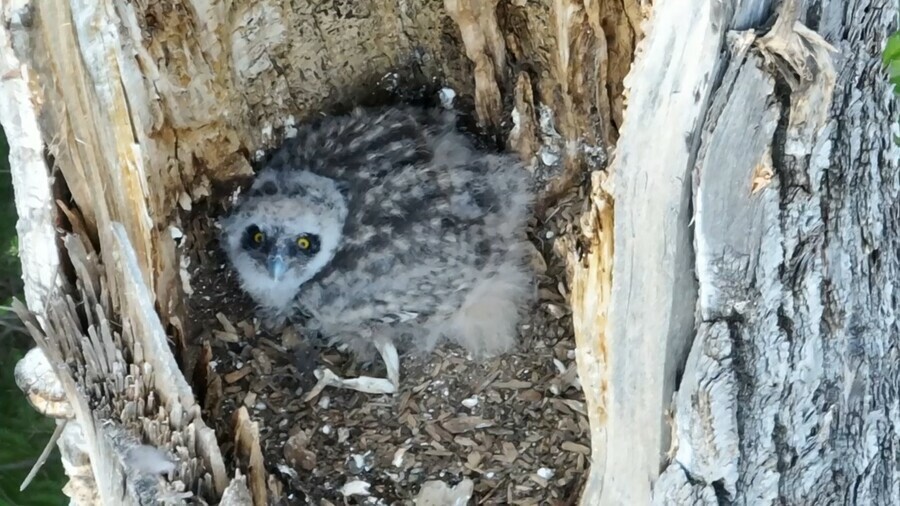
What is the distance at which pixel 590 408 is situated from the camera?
5.20ft

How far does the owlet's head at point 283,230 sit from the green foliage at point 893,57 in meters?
1.24

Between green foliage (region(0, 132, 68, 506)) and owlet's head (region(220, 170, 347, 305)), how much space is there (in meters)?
0.57

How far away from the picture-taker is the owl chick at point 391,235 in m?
2.13

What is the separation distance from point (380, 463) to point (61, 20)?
1.09 m

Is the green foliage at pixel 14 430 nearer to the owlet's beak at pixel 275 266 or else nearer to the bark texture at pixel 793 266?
the owlet's beak at pixel 275 266

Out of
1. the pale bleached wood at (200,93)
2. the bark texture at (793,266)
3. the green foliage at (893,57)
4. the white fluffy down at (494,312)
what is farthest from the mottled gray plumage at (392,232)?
the green foliage at (893,57)

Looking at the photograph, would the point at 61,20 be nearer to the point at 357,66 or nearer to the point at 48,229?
the point at 48,229

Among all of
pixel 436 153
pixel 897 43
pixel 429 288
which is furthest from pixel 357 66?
pixel 897 43

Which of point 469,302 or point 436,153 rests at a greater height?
point 436,153

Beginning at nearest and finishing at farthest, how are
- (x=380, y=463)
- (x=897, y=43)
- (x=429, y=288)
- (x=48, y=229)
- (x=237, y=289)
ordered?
(x=897, y=43)
(x=48, y=229)
(x=380, y=463)
(x=429, y=288)
(x=237, y=289)

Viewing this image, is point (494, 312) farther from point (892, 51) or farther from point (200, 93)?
point (892, 51)

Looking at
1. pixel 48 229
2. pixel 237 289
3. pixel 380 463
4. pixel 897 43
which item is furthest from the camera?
pixel 237 289

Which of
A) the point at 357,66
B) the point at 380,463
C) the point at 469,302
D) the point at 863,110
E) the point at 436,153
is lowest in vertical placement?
the point at 380,463

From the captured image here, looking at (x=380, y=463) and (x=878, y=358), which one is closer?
(x=878, y=358)
